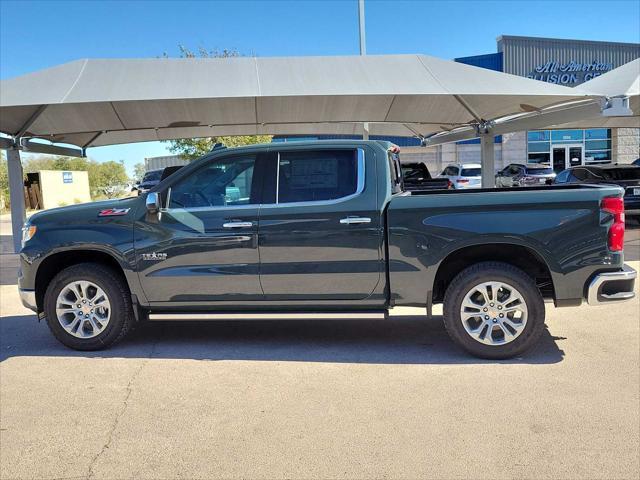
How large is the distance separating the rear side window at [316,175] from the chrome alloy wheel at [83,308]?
196 centimetres

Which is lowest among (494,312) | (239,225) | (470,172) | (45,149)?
(494,312)

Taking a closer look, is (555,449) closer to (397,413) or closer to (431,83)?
(397,413)

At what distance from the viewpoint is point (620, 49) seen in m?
35.8

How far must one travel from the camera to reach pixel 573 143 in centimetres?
3503

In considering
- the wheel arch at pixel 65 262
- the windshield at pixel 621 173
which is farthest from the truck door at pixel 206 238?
the windshield at pixel 621 173

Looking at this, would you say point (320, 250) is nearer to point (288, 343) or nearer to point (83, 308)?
point (288, 343)

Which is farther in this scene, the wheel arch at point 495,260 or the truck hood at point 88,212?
the truck hood at point 88,212

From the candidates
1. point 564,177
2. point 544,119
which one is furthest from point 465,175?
point 544,119

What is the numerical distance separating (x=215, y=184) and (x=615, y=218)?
3516 millimetres

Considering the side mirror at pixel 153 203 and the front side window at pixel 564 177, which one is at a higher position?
the side mirror at pixel 153 203

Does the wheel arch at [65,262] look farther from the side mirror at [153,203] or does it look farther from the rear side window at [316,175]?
the rear side window at [316,175]

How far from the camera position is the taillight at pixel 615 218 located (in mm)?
4738

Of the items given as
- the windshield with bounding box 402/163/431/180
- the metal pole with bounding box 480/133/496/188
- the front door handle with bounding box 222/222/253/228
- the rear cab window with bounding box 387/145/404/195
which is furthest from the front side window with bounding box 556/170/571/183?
the front door handle with bounding box 222/222/253/228

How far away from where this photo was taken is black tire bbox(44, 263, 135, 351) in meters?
5.37
